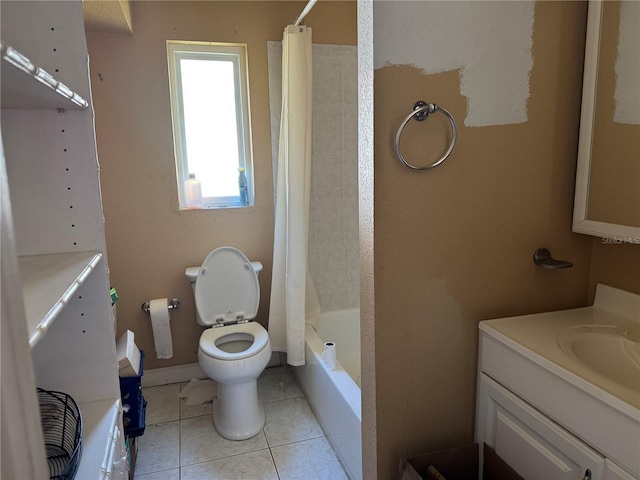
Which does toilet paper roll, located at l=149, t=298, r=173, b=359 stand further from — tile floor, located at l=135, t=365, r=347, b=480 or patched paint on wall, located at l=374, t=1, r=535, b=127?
patched paint on wall, located at l=374, t=1, r=535, b=127

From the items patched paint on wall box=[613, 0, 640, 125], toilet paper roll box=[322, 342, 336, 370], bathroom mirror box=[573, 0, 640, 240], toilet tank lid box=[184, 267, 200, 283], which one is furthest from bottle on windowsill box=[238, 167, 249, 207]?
patched paint on wall box=[613, 0, 640, 125]

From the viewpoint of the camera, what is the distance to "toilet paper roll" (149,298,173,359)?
249 centimetres

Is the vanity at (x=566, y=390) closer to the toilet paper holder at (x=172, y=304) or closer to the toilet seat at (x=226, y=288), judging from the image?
the toilet seat at (x=226, y=288)

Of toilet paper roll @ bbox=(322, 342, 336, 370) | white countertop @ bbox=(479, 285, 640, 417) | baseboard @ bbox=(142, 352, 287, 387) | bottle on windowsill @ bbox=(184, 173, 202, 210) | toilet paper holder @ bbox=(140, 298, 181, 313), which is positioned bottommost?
baseboard @ bbox=(142, 352, 287, 387)

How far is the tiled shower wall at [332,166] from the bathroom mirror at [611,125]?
1516 mm

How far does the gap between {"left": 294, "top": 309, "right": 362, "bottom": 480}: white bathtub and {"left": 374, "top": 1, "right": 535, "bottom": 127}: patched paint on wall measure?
122cm

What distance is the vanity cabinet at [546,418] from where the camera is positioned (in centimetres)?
95

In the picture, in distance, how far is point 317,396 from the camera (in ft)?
7.48

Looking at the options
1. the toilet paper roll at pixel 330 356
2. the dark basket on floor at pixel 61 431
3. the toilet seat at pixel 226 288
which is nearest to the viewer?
the dark basket on floor at pixel 61 431

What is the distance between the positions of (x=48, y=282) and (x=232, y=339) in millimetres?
1747

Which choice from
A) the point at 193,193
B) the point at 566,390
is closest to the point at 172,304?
the point at 193,193

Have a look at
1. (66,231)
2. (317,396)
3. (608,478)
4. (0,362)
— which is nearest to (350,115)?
(317,396)

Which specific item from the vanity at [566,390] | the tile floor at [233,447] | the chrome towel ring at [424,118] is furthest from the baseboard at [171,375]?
the chrome towel ring at [424,118]

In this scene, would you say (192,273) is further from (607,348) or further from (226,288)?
(607,348)
